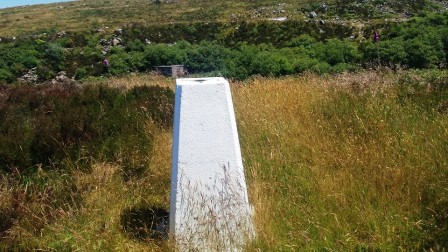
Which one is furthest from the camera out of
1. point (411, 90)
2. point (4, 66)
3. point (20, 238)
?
point (4, 66)

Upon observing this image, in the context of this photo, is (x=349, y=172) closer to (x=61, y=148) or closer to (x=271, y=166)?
(x=271, y=166)

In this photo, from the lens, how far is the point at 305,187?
3.32 metres

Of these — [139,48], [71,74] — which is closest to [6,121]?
[71,74]

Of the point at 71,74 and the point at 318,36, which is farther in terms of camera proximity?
the point at 318,36

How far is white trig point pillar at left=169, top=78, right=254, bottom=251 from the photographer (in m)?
2.75

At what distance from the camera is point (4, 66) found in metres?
27.2

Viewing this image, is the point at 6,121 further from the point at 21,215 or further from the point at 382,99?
the point at 382,99

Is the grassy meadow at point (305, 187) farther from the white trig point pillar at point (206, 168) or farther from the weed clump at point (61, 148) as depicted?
the white trig point pillar at point (206, 168)

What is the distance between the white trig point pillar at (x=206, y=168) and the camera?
108 inches

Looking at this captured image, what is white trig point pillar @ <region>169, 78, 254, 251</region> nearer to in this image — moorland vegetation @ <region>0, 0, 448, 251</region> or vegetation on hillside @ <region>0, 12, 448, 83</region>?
moorland vegetation @ <region>0, 0, 448, 251</region>

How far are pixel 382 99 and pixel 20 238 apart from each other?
3997mm

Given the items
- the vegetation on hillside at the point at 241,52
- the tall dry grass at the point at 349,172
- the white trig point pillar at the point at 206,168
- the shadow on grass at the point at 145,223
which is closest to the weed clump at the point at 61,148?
the shadow on grass at the point at 145,223

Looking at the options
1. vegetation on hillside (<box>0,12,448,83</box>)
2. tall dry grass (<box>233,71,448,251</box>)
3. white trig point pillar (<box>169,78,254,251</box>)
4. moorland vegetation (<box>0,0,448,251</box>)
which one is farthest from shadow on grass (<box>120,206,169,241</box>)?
vegetation on hillside (<box>0,12,448,83</box>)

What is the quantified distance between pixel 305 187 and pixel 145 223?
1.22m
